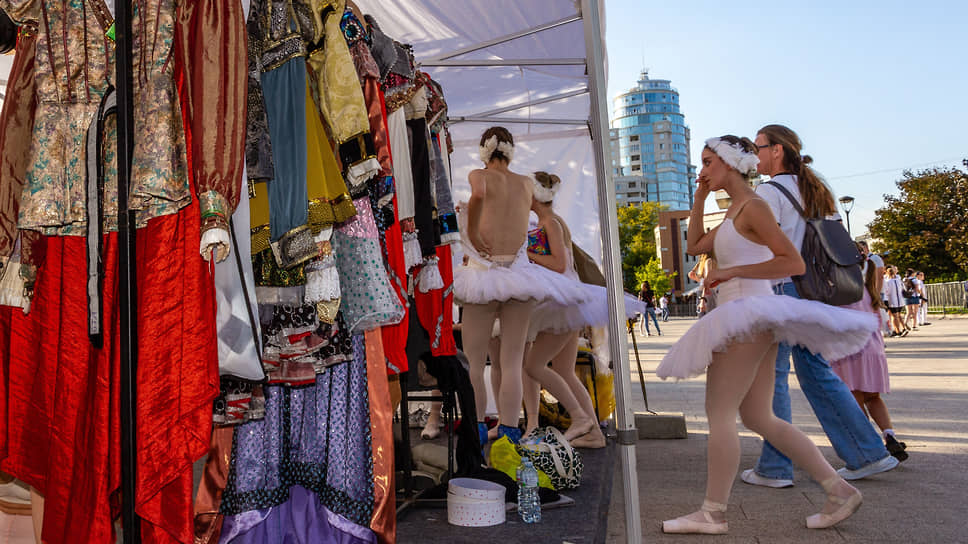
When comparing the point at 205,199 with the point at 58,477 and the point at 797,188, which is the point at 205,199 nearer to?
the point at 58,477

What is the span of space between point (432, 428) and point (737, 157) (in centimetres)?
388

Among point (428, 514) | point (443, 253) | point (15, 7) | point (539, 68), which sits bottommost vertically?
point (428, 514)

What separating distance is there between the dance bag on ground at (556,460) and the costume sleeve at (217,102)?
266 centimetres

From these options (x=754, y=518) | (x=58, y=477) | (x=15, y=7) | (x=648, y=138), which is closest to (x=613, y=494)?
(x=754, y=518)

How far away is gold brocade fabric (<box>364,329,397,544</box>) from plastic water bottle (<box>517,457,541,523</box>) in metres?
1.01

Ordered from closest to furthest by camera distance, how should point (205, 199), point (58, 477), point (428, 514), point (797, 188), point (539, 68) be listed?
point (205, 199)
point (58, 477)
point (428, 514)
point (797, 188)
point (539, 68)

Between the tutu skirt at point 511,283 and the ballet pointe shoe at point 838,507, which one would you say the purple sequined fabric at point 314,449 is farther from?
the ballet pointe shoe at point 838,507

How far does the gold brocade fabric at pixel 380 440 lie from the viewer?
2.91 m

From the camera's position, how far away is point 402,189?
356 centimetres

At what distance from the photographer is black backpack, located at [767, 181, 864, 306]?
4969 millimetres

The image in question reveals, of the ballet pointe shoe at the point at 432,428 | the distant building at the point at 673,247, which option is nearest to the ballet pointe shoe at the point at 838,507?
the ballet pointe shoe at the point at 432,428

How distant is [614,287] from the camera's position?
3695 millimetres

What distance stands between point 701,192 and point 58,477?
11.8ft

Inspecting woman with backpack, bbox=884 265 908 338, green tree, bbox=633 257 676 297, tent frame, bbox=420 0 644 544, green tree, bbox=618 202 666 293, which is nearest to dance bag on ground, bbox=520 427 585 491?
tent frame, bbox=420 0 644 544
